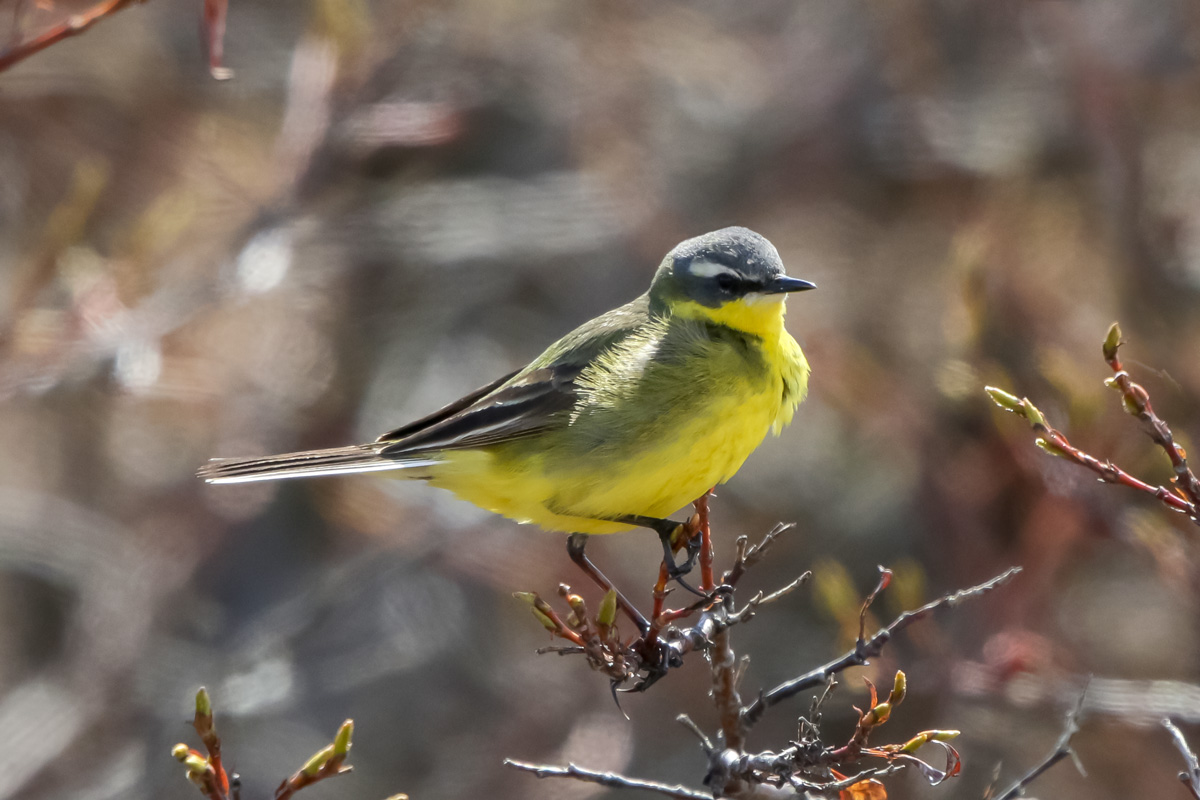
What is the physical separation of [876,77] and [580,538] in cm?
620

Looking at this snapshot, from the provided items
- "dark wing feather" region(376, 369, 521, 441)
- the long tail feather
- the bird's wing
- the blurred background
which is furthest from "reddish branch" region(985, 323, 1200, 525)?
the blurred background

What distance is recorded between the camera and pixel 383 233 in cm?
912

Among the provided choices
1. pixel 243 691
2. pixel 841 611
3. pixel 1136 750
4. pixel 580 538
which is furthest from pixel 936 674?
pixel 243 691

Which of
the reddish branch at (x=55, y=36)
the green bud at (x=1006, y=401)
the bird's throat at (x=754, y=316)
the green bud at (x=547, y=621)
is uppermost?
the reddish branch at (x=55, y=36)

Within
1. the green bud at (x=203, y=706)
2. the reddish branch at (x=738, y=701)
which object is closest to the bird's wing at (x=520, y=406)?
the reddish branch at (x=738, y=701)

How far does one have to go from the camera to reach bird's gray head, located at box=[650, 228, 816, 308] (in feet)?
13.8

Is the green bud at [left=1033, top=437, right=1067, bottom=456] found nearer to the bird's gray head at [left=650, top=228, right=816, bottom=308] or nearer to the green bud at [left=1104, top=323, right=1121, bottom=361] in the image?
the green bud at [left=1104, top=323, right=1121, bottom=361]

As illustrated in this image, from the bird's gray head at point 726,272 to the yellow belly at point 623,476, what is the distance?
0.45 metres

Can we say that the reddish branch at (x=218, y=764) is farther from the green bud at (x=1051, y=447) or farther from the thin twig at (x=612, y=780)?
the green bud at (x=1051, y=447)

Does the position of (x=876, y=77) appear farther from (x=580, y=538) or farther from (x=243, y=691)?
(x=243, y=691)

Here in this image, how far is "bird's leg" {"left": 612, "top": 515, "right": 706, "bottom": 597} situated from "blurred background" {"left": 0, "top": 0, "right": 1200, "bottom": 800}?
3.85 metres

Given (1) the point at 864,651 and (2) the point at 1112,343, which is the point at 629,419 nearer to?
(1) the point at 864,651

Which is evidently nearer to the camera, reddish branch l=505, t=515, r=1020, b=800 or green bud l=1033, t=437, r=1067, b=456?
green bud l=1033, t=437, r=1067, b=456

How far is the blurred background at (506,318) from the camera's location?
769 cm
